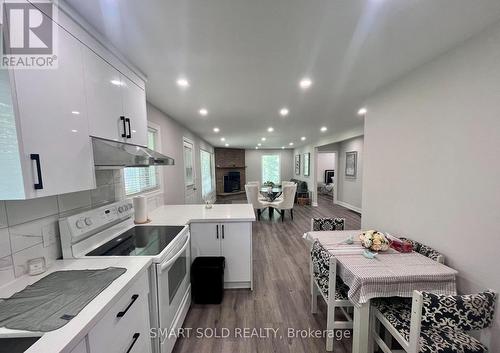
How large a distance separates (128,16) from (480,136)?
2496 millimetres

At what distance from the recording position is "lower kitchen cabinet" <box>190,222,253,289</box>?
7.49 feet

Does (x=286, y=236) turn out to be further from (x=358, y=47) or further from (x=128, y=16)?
(x=128, y=16)

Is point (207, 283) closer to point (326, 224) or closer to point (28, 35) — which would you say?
point (326, 224)

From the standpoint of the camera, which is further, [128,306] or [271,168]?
[271,168]

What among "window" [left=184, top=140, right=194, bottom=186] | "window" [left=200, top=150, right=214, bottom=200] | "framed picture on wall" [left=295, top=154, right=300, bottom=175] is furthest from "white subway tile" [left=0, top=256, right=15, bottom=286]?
"framed picture on wall" [left=295, top=154, right=300, bottom=175]

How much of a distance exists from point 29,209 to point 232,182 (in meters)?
8.69

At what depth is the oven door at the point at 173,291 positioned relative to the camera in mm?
1417

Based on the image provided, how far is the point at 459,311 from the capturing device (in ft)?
3.36

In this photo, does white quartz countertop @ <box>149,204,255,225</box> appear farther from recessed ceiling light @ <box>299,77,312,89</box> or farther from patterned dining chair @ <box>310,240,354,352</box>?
recessed ceiling light @ <box>299,77,312,89</box>

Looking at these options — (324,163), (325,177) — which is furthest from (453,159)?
(324,163)

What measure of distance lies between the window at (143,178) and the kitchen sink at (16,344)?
1667 mm

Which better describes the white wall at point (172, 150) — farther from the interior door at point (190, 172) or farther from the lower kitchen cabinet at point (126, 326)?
the lower kitchen cabinet at point (126, 326)

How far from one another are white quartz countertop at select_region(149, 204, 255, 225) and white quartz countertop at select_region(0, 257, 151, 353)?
0.84m

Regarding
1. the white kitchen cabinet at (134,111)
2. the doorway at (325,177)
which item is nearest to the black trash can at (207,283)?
the white kitchen cabinet at (134,111)
